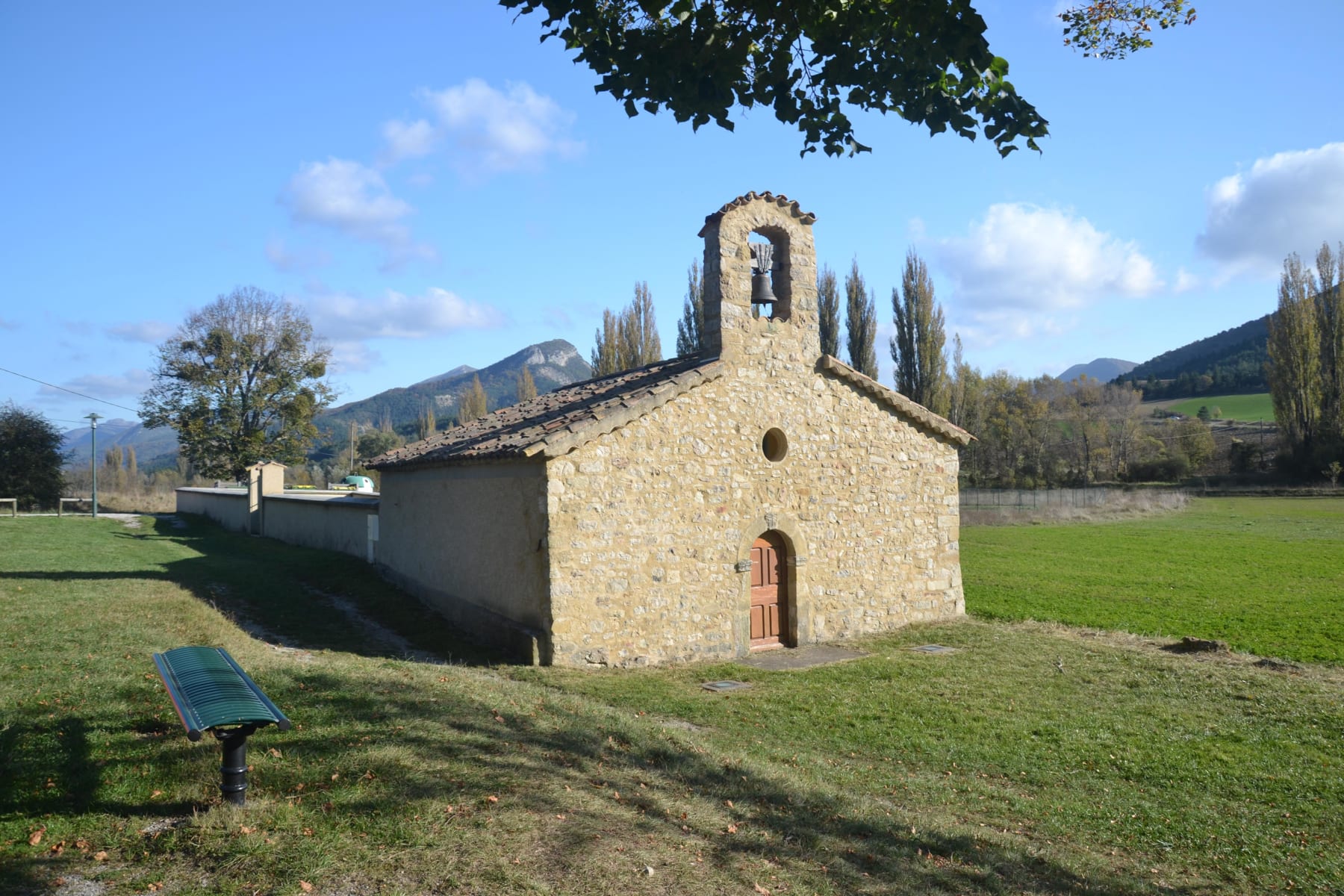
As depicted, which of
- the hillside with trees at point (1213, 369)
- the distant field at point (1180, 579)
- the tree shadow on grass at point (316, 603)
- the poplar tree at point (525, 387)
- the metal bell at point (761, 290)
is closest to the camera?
the tree shadow on grass at point (316, 603)

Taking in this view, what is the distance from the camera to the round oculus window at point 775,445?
12742 mm

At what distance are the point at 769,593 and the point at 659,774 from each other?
675 cm

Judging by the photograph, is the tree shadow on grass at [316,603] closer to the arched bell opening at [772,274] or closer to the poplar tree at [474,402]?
the arched bell opening at [772,274]

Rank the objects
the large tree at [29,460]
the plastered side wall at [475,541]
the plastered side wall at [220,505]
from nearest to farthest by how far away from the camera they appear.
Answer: the plastered side wall at [475,541] < the plastered side wall at [220,505] < the large tree at [29,460]

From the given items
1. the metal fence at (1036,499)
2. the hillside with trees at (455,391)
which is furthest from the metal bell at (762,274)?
the hillside with trees at (455,391)

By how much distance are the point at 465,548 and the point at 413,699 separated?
238 inches

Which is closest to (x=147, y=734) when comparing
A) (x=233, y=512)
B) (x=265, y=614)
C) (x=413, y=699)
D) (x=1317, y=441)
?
(x=413, y=699)

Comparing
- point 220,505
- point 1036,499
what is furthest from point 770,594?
point 1036,499

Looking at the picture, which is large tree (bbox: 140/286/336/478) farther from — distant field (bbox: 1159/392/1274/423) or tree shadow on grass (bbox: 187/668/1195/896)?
distant field (bbox: 1159/392/1274/423)

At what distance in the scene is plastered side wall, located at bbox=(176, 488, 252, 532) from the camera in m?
29.2

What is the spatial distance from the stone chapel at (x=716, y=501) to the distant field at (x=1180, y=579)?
3557 millimetres

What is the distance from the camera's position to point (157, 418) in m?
37.1

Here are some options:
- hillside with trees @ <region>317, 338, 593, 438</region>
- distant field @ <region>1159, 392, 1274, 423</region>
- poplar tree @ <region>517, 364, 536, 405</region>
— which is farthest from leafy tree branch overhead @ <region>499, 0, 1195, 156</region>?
hillside with trees @ <region>317, 338, 593, 438</region>

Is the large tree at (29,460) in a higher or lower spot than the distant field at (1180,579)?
higher
